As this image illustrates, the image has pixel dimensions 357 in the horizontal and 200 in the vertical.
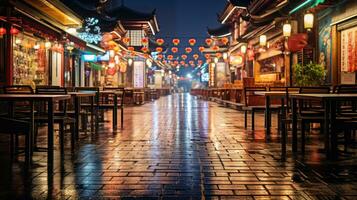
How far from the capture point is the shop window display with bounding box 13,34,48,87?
14.4 meters

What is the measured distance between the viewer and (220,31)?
41.4 meters

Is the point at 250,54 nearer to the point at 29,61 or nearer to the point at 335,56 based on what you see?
the point at 335,56

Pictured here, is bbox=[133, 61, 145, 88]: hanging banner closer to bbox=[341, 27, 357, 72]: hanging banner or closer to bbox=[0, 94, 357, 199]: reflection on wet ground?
bbox=[341, 27, 357, 72]: hanging banner

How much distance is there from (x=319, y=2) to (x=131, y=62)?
24.6 metres

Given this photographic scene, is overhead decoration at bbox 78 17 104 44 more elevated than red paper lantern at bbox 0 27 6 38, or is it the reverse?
overhead decoration at bbox 78 17 104 44

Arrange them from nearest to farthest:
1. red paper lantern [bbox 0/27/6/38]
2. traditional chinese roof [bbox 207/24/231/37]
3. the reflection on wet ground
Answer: the reflection on wet ground
red paper lantern [bbox 0/27/6/38]
traditional chinese roof [bbox 207/24/231/37]

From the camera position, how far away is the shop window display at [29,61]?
14438 mm

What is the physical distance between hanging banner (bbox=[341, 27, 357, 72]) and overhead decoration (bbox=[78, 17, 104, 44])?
1566 centimetres

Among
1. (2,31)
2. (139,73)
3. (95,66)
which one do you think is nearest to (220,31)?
(139,73)

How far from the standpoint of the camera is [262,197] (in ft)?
13.9

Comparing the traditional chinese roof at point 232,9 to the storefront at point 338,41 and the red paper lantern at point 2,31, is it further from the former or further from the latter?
the red paper lantern at point 2,31

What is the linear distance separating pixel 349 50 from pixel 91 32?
16.9 m

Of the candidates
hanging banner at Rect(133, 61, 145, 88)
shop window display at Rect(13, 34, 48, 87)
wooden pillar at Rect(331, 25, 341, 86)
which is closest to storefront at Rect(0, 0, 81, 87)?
shop window display at Rect(13, 34, 48, 87)

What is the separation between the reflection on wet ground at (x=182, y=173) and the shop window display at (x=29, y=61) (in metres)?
6.94
